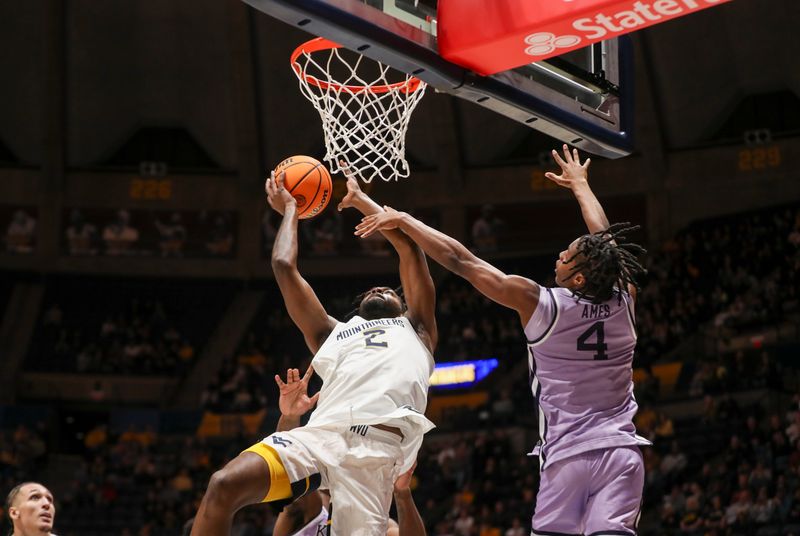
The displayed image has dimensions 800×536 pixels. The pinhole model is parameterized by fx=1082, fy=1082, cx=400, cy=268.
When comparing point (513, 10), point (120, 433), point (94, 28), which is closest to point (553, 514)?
point (513, 10)

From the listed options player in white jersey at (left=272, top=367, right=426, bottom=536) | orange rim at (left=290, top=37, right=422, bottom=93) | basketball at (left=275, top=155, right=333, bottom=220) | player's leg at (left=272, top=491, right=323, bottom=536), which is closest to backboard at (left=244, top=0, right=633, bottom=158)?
basketball at (left=275, top=155, right=333, bottom=220)

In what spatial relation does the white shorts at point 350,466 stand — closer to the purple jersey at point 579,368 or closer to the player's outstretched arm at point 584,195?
the purple jersey at point 579,368

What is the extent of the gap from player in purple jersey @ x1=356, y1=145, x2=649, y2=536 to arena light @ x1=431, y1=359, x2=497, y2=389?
1468 cm

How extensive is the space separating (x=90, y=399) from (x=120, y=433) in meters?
1.43

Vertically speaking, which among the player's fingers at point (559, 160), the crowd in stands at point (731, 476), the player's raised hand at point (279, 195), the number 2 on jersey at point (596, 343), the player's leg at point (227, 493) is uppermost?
the player's fingers at point (559, 160)

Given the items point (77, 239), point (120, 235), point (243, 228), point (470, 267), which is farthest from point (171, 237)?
point (470, 267)

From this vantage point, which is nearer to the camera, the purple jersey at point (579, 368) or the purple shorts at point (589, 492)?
the purple shorts at point (589, 492)

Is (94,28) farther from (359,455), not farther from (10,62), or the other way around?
(359,455)

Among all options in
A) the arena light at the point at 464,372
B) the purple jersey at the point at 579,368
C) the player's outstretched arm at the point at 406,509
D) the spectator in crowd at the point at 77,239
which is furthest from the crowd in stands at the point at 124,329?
the purple jersey at the point at 579,368

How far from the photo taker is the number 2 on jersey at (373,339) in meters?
5.36

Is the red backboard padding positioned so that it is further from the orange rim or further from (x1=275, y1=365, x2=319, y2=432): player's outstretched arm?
(x1=275, y1=365, x2=319, y2=432): player's outstretched arm

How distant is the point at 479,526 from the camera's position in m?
15.1

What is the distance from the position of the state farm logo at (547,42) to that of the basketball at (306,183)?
1.39 m

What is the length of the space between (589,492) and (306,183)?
234 centimetres
